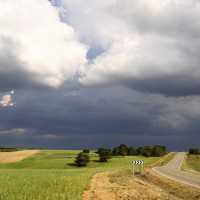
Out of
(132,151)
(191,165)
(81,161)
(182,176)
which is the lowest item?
(182,176)

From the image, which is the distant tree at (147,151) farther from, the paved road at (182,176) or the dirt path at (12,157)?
the paved road at (182,176)

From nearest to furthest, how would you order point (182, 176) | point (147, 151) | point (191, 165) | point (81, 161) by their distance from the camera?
point (182, 176) → point (191, 165) → point (81, 161) → point (147, 151)

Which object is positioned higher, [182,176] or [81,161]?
[81,161]

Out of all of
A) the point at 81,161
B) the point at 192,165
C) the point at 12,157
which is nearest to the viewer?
the point at 192,165

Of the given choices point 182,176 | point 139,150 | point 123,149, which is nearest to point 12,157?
point 123,149

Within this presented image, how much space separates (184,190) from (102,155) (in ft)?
293

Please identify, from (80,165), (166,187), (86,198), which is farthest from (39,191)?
(80,165)

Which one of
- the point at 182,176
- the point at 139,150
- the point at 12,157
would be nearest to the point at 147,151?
the point at 139,150

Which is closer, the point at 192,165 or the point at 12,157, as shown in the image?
the point at 192,165

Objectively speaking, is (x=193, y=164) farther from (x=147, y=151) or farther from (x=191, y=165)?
(x=147, y=151)

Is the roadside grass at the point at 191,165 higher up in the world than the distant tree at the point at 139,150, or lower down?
lower down

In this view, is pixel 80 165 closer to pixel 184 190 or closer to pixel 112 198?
pixel 184 190

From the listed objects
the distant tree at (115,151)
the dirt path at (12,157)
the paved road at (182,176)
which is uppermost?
the distant tree at (115,151)

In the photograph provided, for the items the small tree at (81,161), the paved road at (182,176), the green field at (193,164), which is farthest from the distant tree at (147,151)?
the paved road at (182,176)
